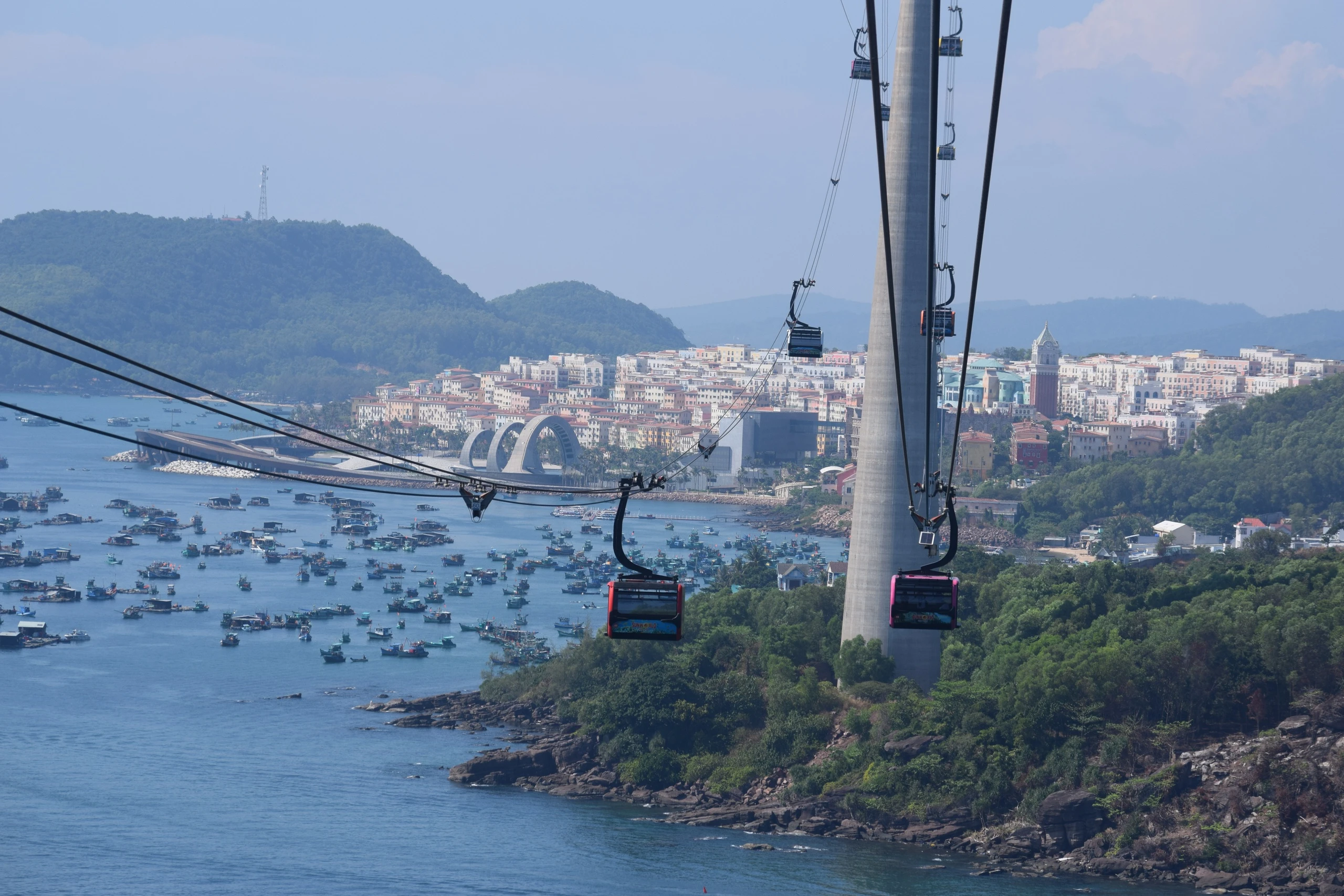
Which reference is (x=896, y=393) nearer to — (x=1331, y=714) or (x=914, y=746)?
(x=914, y=746)

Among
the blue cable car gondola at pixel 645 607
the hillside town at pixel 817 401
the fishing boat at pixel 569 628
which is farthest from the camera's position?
the hillside town at pixel 817 401

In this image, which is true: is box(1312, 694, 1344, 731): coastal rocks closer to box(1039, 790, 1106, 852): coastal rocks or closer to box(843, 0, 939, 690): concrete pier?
box(1039, 790, 1106, 852): coastal rocks

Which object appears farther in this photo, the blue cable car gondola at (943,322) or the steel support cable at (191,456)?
the blue cable car gondola at (943,322)

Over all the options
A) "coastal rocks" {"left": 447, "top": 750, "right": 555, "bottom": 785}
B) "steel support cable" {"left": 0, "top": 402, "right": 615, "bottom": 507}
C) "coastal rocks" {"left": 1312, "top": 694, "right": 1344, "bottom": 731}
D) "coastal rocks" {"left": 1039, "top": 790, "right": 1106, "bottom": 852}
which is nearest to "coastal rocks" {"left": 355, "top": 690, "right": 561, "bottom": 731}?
"coastal rocks" {"left": 447, "top": 750, "right": 555, "bottom": 785}

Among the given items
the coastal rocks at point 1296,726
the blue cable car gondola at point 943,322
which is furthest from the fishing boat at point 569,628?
the coastal rocks at point 1296,726

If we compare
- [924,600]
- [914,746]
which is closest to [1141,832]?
[914,746]

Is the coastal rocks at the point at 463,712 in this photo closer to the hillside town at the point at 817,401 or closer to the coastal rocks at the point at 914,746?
the coastal rocks at the point at 914,746

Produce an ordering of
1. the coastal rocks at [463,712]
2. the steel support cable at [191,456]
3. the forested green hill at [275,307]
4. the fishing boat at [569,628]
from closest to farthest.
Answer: the steel support cable at [191,456]
the coastal rocks at [463,712]
the fishing boat at [569,628]
the forested green hill at [275,307]
